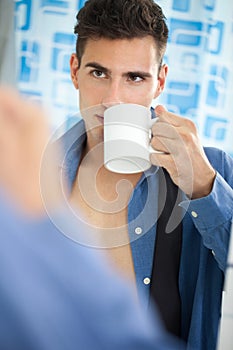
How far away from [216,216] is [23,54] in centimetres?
29

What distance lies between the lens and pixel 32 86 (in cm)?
60

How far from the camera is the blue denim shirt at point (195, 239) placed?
0.61 meters

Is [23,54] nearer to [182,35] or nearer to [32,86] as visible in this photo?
[32,86]

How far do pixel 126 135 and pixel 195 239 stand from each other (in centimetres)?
17

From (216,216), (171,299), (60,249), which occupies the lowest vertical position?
(171,299)

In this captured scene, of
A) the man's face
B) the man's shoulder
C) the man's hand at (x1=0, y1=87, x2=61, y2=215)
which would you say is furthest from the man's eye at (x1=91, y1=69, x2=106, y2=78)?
the man's hand at (x1=0, y1=87, x2=61, y2=215)

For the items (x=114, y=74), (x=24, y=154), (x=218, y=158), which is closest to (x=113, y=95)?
(x=114, y=74)

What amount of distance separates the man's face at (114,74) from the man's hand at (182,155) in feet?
0.13

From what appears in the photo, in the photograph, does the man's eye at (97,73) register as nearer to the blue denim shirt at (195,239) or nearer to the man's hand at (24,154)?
the blue denim shirt at (195,239)

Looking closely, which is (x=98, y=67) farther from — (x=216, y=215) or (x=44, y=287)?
(x=44, y=287)

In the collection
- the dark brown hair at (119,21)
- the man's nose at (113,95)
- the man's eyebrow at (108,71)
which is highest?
the dark brown hair at (119,21)

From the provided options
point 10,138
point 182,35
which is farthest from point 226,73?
point 10,138

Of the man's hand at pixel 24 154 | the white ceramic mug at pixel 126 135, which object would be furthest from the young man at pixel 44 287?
the white ceramic mug at pixel 126 135

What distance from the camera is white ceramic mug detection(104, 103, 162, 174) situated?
549mm
